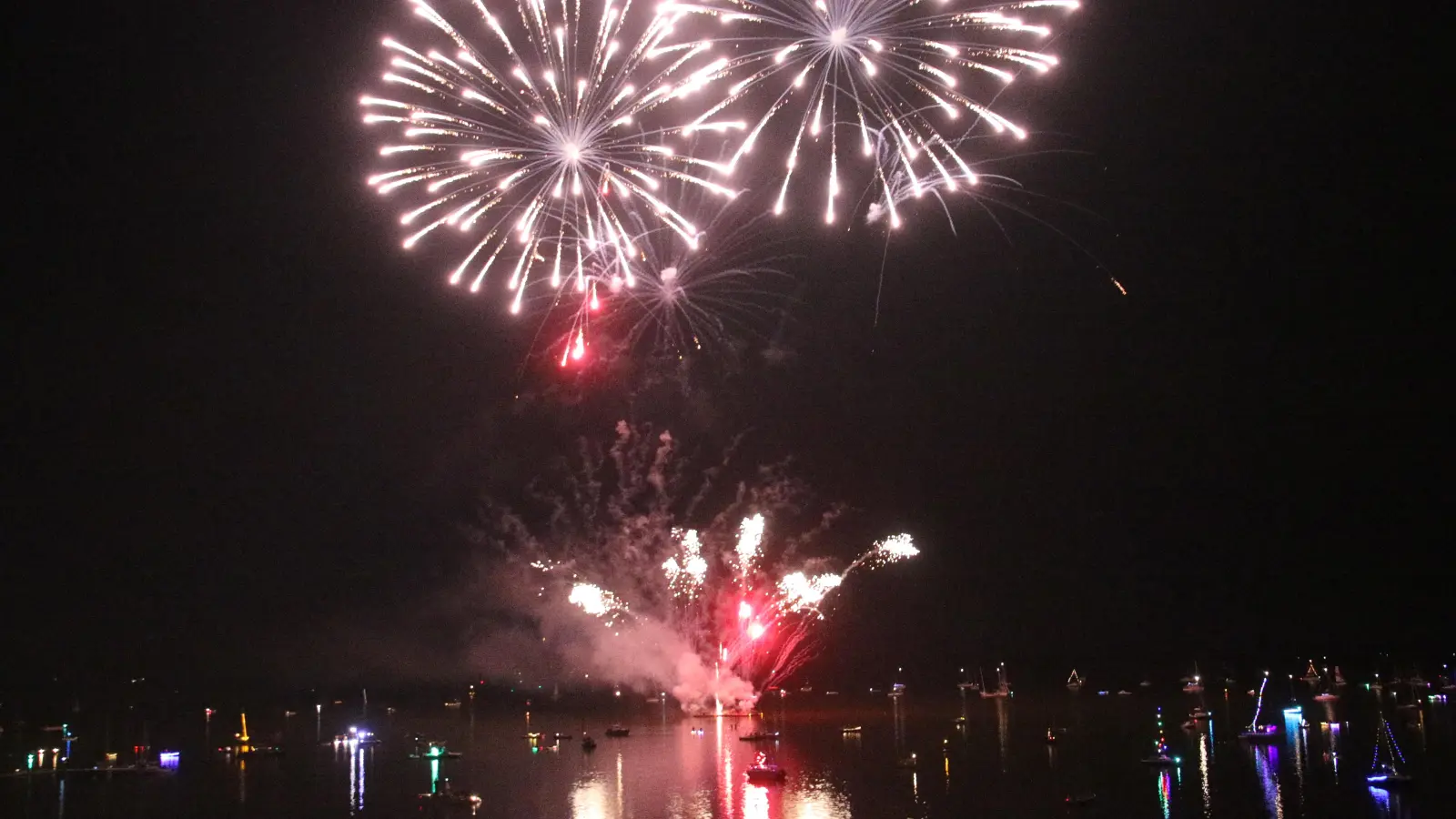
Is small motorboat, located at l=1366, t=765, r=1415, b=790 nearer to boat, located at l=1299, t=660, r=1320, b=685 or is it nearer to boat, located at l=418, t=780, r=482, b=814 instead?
boat, located at l=418, t=780, r=482, b=814

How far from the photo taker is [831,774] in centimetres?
4794

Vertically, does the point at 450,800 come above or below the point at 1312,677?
above

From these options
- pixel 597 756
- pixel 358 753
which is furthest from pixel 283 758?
pixel 597 756

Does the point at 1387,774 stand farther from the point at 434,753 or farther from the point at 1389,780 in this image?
the point at 434,753

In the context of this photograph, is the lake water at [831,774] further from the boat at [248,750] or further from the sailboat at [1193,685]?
the sailboat at [1193,685]

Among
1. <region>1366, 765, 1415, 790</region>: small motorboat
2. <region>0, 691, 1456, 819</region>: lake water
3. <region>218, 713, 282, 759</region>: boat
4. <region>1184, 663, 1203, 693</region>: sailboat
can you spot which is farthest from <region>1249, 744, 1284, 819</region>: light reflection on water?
<region>1184, 663, 1203, 693</region>: sailboat

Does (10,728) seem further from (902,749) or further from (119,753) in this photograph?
(902,749)

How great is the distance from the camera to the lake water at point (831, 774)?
39594 millimetres

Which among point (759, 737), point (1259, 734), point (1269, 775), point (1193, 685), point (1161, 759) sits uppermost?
point (759, 737)

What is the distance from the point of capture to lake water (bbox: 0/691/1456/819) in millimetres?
39594

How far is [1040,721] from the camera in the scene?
7825cm

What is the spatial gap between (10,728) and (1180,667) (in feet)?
479

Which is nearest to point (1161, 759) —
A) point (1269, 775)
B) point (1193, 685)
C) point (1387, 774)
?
point (1269, 775)

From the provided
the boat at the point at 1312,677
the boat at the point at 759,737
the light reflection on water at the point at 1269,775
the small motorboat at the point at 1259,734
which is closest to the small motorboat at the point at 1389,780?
the light reflection on water at the point at 1269,775
